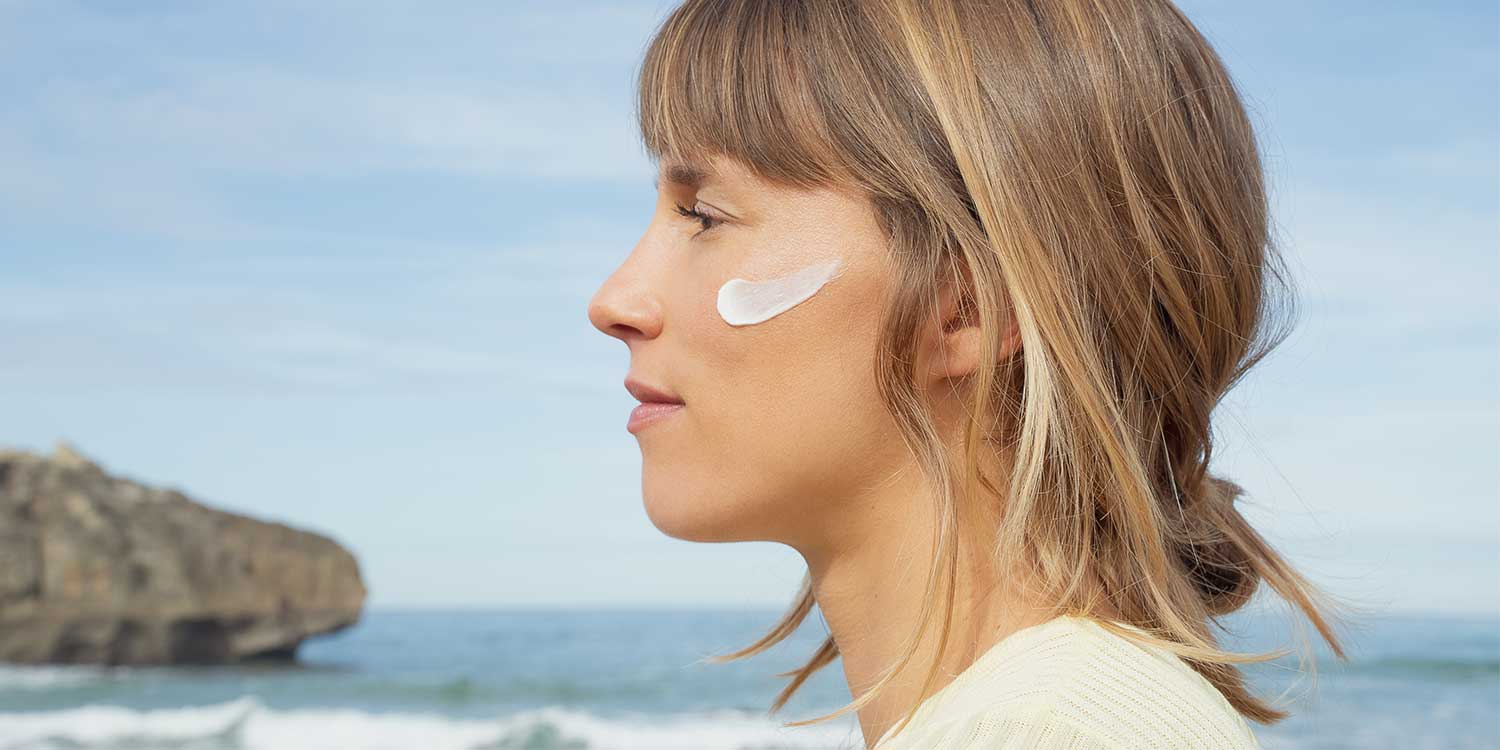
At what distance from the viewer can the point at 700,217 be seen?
1.69 m

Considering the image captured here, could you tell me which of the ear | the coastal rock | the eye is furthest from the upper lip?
the coastal rock

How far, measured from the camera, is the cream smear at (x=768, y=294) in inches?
62.5

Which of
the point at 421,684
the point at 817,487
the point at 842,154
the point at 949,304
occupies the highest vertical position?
the point at 842,154

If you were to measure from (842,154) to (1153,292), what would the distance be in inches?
17.2

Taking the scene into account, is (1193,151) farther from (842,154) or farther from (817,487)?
(817,487)

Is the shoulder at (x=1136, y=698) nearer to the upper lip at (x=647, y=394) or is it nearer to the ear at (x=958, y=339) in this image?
the ear at (x=958, y=339)

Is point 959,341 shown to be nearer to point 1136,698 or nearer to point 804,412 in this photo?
point 804,412

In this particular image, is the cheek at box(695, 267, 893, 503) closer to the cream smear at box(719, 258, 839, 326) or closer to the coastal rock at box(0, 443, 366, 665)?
the cream smear at box(719, 258, 839, 326)

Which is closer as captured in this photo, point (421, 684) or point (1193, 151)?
point (1193, 151)

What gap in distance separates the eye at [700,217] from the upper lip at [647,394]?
207mm

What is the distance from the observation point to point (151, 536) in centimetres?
1712

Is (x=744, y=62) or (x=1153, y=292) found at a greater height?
(x=744, y=62)

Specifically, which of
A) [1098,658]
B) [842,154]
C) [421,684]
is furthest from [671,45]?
[421,684]

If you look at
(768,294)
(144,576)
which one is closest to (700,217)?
(768,294)
